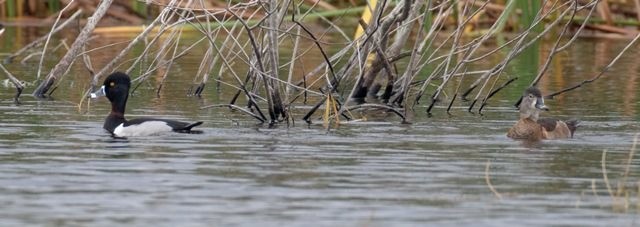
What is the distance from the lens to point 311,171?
9703 millimetres

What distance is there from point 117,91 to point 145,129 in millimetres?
995

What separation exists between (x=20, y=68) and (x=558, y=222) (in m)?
13.0

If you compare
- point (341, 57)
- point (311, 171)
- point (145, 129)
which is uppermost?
point (341, 57)

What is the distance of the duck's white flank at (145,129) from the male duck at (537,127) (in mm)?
2723

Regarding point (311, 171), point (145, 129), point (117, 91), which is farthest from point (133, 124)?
point (311, 171)

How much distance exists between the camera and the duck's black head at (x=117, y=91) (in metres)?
12.9

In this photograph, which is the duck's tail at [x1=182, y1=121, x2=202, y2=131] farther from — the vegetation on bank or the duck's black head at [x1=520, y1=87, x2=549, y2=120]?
the duck's black head at [x1=520, y1=87, x2=549, y2=120]

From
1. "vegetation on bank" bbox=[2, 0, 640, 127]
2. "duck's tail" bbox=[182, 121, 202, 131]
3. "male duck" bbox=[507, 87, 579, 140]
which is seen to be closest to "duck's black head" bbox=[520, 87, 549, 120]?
"male duck" bbox=[507, 87, 579, 140]

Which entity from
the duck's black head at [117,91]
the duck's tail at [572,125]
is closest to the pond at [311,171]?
the duck's tail at [572,125]

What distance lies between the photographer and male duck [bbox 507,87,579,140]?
1208cm

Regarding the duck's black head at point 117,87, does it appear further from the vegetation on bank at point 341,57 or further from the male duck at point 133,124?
the vegetation on bank at point 341,57

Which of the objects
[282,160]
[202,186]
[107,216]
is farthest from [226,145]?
[107,216]

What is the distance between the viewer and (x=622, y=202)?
834cm

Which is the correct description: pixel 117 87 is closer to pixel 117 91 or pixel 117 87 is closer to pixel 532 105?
pixel 117 91
